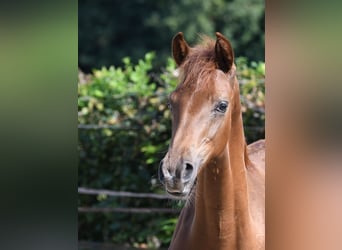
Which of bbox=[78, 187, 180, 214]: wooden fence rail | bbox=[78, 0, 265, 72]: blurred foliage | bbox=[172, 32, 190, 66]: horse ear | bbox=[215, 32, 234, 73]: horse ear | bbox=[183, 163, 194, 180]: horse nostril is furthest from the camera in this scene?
bbox=[78, 0, 265, 72]: blurred foliage

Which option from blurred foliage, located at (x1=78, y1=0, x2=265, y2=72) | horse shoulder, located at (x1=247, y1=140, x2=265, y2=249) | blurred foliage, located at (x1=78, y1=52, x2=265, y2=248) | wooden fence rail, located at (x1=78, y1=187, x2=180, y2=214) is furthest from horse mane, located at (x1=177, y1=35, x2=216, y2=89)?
blurred foliage, located at (x1=78, y1=0, x2=265, y2=72)

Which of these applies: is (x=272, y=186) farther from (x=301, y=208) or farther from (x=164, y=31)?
(x=164, y=31)

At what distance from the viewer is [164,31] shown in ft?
44.7

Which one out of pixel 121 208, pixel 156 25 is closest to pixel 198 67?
pixel 121 208

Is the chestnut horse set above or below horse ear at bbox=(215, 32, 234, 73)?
below

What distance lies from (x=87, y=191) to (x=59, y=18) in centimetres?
465

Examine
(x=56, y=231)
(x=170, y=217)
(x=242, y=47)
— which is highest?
(x=242, y=47)

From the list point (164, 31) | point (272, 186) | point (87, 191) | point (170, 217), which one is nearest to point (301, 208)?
point (272, 186)

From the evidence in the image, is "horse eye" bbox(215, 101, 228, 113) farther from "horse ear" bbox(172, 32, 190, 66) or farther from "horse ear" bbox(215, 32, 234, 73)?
"horse ear" bbox(172, 32, 190, 66)

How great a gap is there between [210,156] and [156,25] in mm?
11225

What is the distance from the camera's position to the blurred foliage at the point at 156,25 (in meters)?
13.5

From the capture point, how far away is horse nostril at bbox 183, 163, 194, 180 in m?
2.38

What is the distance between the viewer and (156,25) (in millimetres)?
13609

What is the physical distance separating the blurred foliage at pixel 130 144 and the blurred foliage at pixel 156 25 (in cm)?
724
